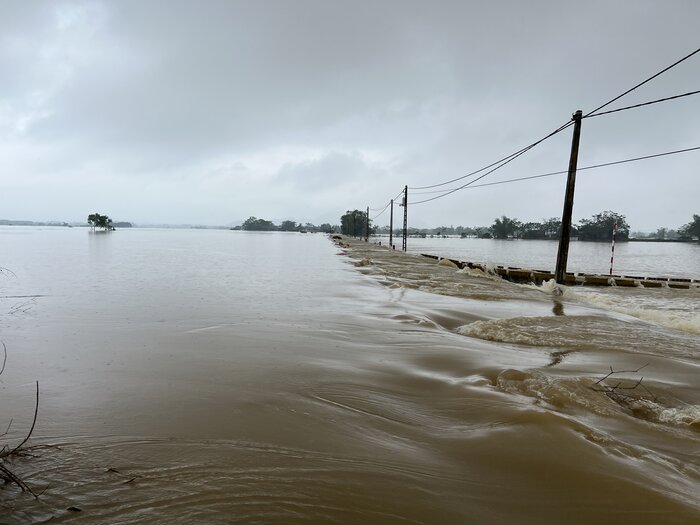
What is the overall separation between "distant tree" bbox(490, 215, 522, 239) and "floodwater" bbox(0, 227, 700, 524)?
558ft

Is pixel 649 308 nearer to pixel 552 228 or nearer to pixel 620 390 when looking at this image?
pixel 620 390

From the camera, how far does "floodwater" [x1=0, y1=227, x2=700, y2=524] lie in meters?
2.18

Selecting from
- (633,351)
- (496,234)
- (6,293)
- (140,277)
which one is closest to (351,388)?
(633,351)

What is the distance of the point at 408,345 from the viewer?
5.97 meters

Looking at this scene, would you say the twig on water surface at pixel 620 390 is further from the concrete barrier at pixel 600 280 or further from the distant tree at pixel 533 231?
the distant tree at pixel 533 231

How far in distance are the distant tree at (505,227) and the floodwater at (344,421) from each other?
17012 centimetres

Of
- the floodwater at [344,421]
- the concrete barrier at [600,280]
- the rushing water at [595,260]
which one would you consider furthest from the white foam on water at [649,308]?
the rushing water at [595,260]

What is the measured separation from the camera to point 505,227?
165375 millimetres

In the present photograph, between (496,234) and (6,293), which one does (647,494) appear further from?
(496,234)

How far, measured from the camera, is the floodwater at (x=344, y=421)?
2.18 m

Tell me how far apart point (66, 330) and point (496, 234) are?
178843 millimetres

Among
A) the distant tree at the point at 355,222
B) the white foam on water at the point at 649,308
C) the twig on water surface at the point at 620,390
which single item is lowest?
the white foam on water at the point at 649,308

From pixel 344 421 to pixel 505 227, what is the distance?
578 ft

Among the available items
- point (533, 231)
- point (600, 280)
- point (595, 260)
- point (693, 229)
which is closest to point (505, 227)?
point (533, 231)
